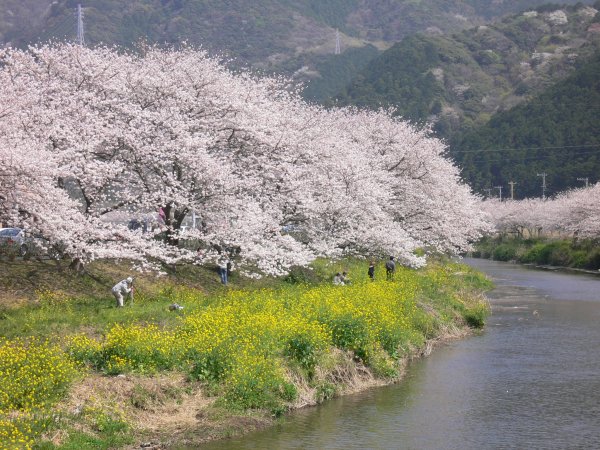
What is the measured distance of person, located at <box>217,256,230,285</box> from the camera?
25.8 metres

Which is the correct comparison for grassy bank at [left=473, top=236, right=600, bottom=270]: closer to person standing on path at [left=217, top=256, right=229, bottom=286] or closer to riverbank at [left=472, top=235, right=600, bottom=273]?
riverbank at [left=472, top=235, right=600, bottom=273]

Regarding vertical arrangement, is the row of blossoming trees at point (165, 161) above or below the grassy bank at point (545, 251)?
above

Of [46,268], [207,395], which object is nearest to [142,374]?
[207,395]

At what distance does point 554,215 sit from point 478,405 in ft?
230

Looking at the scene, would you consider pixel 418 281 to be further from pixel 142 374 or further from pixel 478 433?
pixel 142 374

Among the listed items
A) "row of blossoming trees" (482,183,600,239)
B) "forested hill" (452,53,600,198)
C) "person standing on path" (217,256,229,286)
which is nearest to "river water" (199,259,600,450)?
"person standing on path" (217,256,229,286)

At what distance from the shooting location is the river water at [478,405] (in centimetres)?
1501

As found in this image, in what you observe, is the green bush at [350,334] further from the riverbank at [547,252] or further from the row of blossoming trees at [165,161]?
the riverbank at [547,252]

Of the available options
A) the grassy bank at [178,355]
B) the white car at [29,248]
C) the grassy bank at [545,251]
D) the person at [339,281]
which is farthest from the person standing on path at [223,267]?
the grassy bank at [545,251]

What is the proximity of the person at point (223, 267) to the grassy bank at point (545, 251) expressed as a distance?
4270 centimetres

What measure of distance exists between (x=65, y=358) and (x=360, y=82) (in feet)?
413

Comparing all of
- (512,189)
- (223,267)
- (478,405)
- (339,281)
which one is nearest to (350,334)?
(478,405)

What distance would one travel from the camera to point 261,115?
94.5ft

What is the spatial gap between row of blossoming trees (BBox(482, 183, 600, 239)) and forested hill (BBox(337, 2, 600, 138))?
3131 cm
